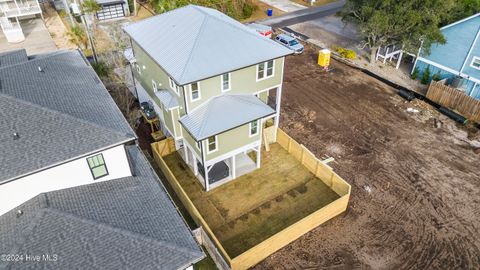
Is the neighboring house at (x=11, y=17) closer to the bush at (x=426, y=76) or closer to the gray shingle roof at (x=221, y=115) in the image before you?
the gray shingle roof at (x=221, y=115)

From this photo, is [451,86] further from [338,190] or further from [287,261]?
[287,261]

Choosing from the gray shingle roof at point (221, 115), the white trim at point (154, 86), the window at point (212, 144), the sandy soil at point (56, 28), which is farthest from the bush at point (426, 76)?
the sandy soil at point (56, 28)

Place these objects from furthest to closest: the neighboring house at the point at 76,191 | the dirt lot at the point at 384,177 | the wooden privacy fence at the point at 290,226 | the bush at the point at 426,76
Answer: the bush at the point at 426,76 → the dirt lot at the point at 384,177 → the wooden privacy fence at the point at 290,226 → the neighboring house at the point at 76,191

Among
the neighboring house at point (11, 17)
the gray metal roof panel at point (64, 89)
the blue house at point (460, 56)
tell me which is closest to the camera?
the gray metal roof panel at point (64, 89)

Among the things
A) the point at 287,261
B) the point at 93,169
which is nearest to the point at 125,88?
the point at 93,169

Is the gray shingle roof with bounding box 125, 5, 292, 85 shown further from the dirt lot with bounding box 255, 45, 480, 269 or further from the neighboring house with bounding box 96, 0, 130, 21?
the neighboring house with bounding box 96, 0, 130, 21

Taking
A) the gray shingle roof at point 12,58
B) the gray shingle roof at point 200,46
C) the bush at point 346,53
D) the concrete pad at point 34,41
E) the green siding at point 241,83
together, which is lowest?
the bush at point 346,53

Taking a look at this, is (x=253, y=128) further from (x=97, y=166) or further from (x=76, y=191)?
(x=76, y=191)

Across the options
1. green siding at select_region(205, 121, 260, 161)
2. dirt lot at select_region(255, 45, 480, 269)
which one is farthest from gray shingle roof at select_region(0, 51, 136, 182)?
dirt lot at select_region(255, 45, 480, 269)

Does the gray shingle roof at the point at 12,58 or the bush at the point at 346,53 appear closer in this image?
the gray shingle roof at the point at 12,58
